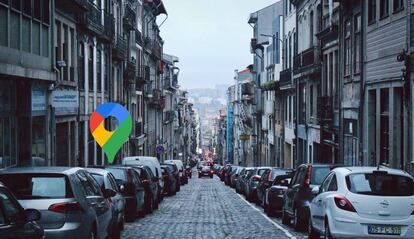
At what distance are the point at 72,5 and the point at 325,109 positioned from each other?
13.0 m

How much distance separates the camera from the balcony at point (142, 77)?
5663cm

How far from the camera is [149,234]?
17203mm

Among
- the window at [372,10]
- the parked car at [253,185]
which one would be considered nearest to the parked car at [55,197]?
the window at [372,10]

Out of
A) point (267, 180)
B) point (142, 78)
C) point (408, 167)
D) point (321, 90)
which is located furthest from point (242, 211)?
point (142, 78)

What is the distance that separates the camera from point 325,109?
36.3 m

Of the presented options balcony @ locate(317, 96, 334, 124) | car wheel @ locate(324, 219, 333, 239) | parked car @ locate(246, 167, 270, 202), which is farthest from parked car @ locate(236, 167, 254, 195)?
car wheel @ locate(324, 219, 333, 239)

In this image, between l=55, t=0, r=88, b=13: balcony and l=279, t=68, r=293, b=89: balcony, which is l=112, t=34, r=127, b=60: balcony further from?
l=55, t=0, r=88, b=13: balcony

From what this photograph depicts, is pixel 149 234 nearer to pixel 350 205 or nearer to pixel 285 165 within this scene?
pixel 350 205

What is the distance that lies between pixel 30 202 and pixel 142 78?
4652 centimetres

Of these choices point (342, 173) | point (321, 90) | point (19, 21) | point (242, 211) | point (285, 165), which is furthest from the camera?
point (285, 165)

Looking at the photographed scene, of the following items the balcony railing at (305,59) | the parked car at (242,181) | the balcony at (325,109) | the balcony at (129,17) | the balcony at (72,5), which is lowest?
the parked car at (242,181)

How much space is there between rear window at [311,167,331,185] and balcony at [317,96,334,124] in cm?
1823

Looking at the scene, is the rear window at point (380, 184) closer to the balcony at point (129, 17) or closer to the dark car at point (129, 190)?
the dark car at point (129, 190)

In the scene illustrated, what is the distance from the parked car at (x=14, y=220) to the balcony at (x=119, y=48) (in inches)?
1376
